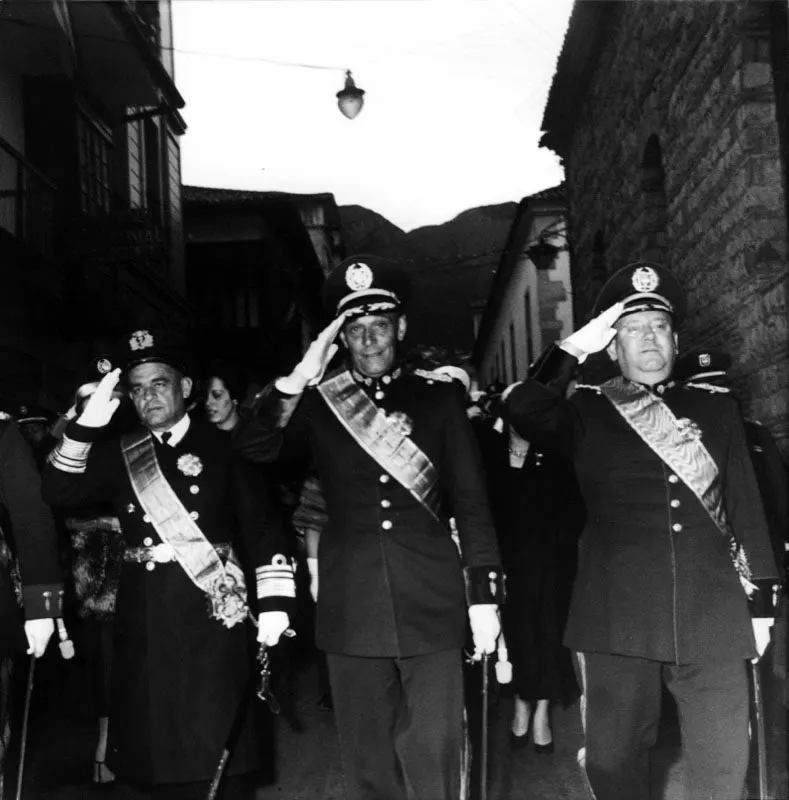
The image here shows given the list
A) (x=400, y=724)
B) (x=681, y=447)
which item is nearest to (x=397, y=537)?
(x=400, y=724)

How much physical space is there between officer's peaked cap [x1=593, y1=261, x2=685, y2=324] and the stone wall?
997 mm

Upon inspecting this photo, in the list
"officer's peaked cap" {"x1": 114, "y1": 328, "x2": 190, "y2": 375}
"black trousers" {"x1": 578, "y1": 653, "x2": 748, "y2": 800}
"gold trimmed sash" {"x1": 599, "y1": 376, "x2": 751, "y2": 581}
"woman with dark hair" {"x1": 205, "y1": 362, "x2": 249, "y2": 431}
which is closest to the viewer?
"black trousers" {"x1": 578, "y1": 653, "x2": 748, "y2": 800}

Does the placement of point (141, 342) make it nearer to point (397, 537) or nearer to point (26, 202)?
point (397, 537)

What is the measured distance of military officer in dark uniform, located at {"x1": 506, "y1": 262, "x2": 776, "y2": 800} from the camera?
3582 mm

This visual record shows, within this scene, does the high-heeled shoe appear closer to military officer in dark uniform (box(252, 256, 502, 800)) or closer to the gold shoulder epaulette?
military officer in dark uniform (box(252, 256, 502, 800))

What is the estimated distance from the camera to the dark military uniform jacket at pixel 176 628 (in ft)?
12.7

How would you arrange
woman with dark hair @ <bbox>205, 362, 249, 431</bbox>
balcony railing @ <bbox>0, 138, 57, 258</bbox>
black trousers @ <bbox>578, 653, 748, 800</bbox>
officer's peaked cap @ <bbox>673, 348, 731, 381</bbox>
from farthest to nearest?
balcony railing @ <bbox>0, 138, 57, 258</bbox>, woman with dark hair @ <bbox>205, 362, 249, 431</bbox>, officer's peaked cap @ <bbox>673, 348, 731, 381</bbox>, black trousers @ <bbox>578, 653, 748, 800</bbox>

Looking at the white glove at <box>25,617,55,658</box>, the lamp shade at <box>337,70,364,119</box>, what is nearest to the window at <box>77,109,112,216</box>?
the lamp shade at <box>337,70,364,119</box>

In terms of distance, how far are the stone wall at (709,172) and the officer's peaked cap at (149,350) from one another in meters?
2.74

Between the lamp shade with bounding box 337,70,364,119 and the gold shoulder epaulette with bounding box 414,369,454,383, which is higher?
the lamp shade with bounding box 337,70,364,119

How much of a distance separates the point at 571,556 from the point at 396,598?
2.52 metres

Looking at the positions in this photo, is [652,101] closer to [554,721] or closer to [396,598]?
[554,721]

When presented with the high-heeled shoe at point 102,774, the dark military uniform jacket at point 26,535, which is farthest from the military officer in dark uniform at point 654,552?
the high-heeled shoe at point 102,774

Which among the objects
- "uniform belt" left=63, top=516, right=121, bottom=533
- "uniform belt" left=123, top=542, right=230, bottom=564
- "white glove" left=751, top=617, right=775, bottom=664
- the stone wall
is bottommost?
"white glove" left=751, top=617, right=775, bottom=664
